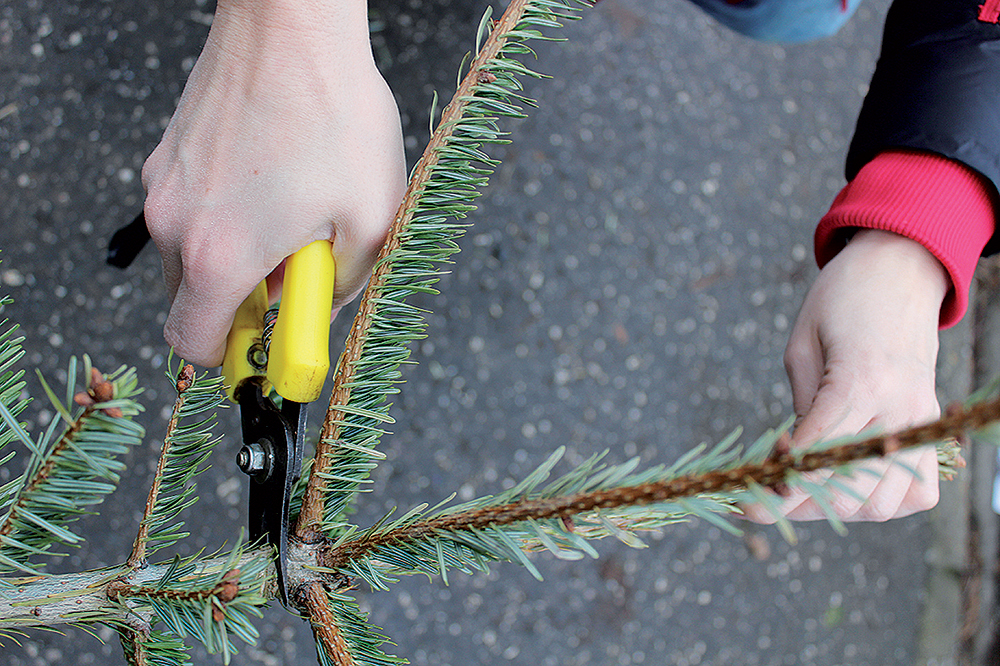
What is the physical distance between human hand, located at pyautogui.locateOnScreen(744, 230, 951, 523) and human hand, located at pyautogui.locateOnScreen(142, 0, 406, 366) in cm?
48

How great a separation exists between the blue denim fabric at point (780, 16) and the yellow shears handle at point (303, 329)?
91cm

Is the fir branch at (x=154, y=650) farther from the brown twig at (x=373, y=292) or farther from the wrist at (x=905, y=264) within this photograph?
the wrist at (x=905, y=264)

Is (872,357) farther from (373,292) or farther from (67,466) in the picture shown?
(67,466)

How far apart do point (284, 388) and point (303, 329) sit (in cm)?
5

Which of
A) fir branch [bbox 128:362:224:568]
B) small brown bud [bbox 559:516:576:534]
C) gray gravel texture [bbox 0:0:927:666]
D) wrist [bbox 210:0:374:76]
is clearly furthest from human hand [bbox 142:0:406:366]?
gray gravel texture [bbox 0:0:927:666]

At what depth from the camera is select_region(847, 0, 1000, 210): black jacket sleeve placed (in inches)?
30.7

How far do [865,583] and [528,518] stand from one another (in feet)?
4.99

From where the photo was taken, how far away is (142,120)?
1.09m

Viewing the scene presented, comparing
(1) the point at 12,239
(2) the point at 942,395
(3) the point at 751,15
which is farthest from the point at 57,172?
(2) the point at 942,395

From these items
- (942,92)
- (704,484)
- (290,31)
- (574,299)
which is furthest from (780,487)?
(574,299)

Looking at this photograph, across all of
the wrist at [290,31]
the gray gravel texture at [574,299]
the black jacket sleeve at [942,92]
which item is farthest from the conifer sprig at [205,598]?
the black jacket sleeve at [942,92]

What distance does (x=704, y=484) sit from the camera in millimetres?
340

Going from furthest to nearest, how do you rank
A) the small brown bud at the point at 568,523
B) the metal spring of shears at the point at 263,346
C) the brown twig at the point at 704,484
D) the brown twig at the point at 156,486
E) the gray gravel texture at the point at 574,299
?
the gray gravel texture at the point at 574,299 → the metal spring of shears at the point at 263,346 → the brown twig at the point at 156,486 → the small brown bud at the point at 568,523 → the brown twig at the point at 704,484

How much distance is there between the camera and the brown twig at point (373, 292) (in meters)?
0.51
